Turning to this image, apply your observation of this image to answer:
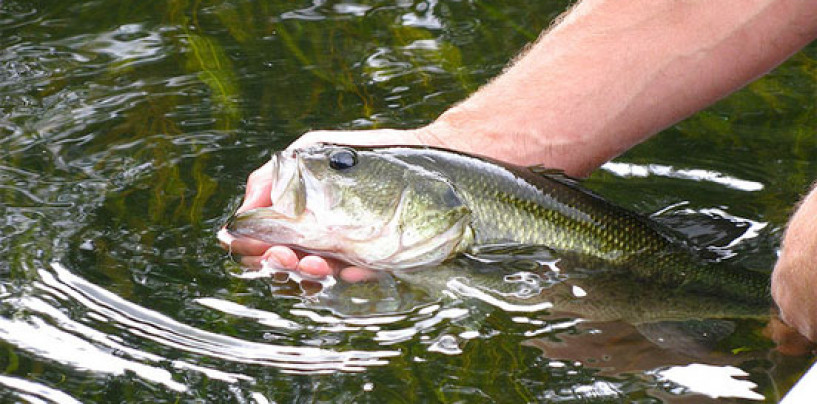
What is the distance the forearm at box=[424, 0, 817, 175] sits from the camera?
3934 millimetres

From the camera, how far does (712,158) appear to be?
15.8 ft

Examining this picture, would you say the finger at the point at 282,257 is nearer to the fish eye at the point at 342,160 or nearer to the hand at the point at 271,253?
the hand at the point at 271,253

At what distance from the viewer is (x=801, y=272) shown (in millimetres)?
3273

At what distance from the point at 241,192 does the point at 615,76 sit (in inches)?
55.5

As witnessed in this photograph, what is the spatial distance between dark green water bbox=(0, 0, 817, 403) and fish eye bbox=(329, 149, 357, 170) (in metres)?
0.43

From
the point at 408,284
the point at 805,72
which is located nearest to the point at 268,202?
the point at 408,284

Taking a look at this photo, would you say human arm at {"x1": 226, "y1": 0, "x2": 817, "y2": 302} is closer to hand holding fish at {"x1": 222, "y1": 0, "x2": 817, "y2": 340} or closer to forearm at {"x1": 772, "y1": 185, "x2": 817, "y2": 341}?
hand holding fish at {"x1": 222, "y1": 0, "x2": 817, "y2": 340}

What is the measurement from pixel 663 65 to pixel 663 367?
1153mm

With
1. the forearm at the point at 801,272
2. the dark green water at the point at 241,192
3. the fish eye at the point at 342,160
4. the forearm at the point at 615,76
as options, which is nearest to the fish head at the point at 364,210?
the fish eye at the point at 342,160

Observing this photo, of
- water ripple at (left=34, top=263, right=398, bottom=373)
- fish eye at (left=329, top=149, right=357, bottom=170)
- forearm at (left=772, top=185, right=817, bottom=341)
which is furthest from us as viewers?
fish eye at (left=329, top=149, right=357, bottom=170)

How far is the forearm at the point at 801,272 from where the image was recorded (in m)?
3.23

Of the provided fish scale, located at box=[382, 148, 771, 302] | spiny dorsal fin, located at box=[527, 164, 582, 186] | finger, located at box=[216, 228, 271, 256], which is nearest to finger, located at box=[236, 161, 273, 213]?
finger, located at box=[216, 228, 271, 256]

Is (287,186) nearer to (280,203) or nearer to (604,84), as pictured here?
(280,203)

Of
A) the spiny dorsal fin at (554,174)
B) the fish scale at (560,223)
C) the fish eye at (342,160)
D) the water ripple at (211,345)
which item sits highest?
the fish eye at (342,160)
